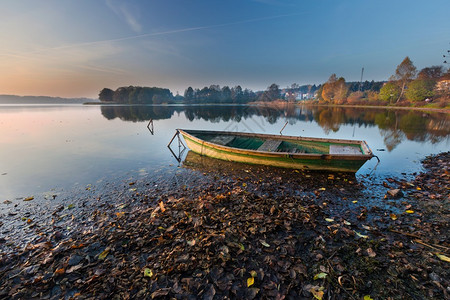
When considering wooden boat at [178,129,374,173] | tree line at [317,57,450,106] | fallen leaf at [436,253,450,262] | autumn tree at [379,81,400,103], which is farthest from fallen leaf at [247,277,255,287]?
autumn tree at [379,81,400,103]

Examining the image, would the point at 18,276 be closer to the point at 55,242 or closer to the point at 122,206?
the point at 55,242

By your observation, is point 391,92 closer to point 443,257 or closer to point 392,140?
point 392,140

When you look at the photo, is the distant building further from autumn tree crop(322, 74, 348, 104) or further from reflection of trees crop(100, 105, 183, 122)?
reflection of trees crop(100, 105, 183, 122)

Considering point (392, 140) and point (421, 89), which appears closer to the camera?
point (392, 140)

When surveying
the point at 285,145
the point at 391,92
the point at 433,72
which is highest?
the point at 433,72

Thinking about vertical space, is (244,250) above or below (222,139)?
below

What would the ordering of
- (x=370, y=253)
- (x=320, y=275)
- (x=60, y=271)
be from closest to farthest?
(x=320, y=275), (x=60, y=271), (x=370, y=253)

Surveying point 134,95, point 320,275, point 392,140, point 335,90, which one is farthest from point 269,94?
point 134,95

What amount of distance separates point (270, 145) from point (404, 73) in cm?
9554

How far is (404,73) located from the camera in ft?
244

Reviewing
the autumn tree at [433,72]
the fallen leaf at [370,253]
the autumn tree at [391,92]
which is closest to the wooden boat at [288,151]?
the fallen leaf at [370,253]

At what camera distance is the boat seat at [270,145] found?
13.7 meters

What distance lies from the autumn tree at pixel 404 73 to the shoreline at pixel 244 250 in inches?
3707

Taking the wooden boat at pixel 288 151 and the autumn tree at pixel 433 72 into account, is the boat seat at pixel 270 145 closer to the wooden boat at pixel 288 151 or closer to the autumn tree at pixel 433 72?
the wooden boat at pixel 288 151
